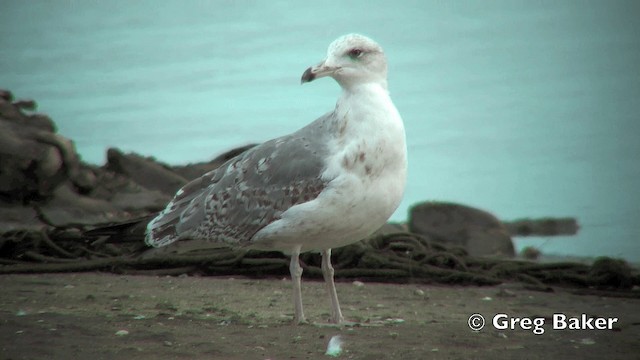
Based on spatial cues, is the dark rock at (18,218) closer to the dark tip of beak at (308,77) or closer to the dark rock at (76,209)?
the dark rock at (76,209)

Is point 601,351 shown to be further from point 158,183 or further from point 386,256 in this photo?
point 158,183

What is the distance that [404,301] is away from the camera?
689 centimetres

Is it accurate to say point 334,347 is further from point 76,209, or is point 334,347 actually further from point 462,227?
point 462,227

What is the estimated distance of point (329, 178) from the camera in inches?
236

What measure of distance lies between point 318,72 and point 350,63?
0.19 metres

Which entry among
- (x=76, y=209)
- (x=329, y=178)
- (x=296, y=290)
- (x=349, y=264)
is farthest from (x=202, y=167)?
(x=329, y=178)

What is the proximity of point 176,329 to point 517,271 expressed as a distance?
2.79 meters

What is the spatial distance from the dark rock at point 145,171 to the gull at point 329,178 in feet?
10.3

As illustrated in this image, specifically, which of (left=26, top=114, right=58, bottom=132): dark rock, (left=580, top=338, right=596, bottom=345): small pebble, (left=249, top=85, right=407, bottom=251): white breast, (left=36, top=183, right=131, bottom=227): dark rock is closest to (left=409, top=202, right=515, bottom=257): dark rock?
(left=36, top=183, right=131, bottom=227): dark rock

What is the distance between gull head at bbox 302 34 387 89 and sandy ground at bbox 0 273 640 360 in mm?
1273

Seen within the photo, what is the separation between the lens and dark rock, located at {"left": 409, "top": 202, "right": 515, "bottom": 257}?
9.39 m

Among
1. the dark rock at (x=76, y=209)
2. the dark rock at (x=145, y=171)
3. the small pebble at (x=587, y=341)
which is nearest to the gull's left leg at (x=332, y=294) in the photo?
the small pebble at (x=587, y=341)

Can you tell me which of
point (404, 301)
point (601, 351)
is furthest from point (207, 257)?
point (601, 351)

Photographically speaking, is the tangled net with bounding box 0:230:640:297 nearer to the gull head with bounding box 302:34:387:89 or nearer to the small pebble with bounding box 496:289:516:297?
the small pebble with bounding box 496:289:516:297
